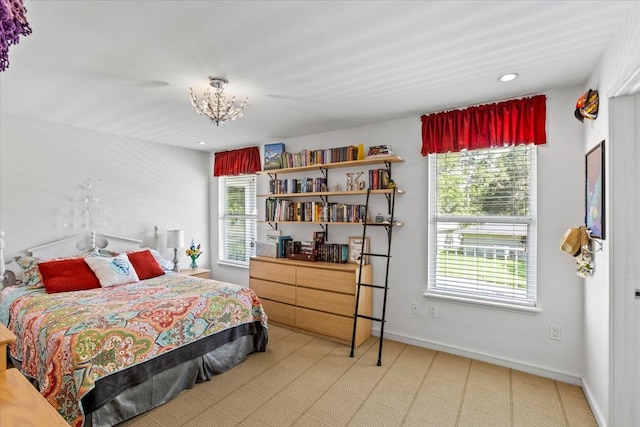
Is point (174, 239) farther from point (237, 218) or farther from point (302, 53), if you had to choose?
point (302, 53)

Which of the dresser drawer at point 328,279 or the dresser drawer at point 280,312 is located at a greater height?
the dresser drawer at point 328,279

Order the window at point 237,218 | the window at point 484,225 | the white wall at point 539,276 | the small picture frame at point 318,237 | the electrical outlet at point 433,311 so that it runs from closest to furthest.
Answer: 1. the white wall at point 539,276
2. the window at point 484,225
3. the electrical outlet at point 433,311
4. the small picture frame at point 318,237
5. the window at point 237,218

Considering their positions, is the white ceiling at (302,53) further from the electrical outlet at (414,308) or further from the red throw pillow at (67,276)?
the electrical outlet at (414,308)

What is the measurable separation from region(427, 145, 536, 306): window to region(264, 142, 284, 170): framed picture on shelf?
190 cm

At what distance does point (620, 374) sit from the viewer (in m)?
1.84

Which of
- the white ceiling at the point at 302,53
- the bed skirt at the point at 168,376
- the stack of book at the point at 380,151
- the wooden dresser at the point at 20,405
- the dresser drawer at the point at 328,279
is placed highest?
the white ceiling at the point at 302,53

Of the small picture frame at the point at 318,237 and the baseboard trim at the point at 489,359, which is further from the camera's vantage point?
the small picture frame at the point at 318,237

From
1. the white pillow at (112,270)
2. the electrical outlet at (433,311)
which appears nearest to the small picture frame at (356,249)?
the electrical outlet at (433,311)

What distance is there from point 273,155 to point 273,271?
4.92 ft

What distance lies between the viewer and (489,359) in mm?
2922

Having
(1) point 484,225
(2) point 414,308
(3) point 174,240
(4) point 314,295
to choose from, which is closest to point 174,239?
(3) point 174,240

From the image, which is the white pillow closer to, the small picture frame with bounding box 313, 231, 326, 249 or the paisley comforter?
the paisley comforter

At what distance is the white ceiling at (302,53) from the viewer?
5.33ft

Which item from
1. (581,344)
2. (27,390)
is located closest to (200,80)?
(27,390)
